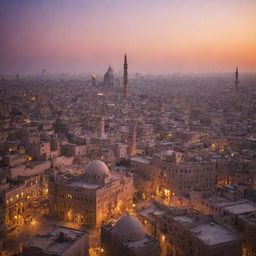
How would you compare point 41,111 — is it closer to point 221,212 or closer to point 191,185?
point 191,185

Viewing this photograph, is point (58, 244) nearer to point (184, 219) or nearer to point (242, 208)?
point (184, 219)

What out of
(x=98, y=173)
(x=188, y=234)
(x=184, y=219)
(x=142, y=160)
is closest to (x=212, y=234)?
(x=188, y=234)

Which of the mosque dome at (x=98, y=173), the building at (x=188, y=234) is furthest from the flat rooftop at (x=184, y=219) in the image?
the mosque dome at (x=98, y=173)

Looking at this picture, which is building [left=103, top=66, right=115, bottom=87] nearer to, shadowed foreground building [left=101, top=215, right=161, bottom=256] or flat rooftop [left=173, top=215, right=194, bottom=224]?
flat rooftop [left=173, top=215, right=194, bottom=224]

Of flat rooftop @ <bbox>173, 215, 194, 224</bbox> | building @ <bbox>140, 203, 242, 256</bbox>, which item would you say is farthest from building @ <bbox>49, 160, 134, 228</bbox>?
flat rooftop @ <bbox>173, 215, 194, 224</bbox>

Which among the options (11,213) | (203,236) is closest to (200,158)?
(203,236)

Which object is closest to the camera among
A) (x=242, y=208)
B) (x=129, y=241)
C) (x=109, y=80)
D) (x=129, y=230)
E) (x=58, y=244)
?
(x=58, y=244)
